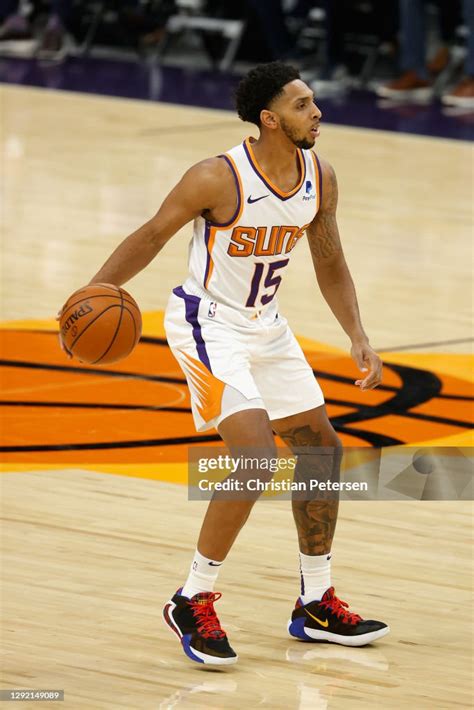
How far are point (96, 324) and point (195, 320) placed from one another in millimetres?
273

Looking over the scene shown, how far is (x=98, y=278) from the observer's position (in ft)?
14.7

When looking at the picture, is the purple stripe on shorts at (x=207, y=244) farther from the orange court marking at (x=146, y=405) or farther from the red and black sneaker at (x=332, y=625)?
the orange court marking at (x=146, y=405)

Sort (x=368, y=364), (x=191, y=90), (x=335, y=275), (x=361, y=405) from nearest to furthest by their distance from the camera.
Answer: (x=368, y=364), (x=335, y=275), (x=361, y=405), (x=191, y=90)

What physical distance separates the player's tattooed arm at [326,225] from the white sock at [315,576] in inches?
34.1

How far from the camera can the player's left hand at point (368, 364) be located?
14.9ft

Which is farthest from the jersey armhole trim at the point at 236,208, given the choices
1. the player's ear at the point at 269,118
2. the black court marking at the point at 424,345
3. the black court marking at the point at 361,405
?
the black court marking at the point at 424,345

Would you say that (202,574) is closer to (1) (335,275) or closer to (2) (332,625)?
(2) (332,625)

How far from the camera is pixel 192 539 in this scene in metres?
5.40

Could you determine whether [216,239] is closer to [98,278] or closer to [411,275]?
[98,278]

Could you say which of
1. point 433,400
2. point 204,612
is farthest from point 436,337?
point 204,612

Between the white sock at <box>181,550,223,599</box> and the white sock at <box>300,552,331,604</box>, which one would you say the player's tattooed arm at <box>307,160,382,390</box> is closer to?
the white sock at <box>300,552,331,604</box>

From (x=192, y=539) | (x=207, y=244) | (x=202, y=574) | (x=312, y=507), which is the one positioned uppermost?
(x=207, y=244)

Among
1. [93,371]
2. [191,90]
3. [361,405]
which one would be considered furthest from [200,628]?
[191,90]

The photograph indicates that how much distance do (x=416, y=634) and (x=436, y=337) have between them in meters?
3.71
